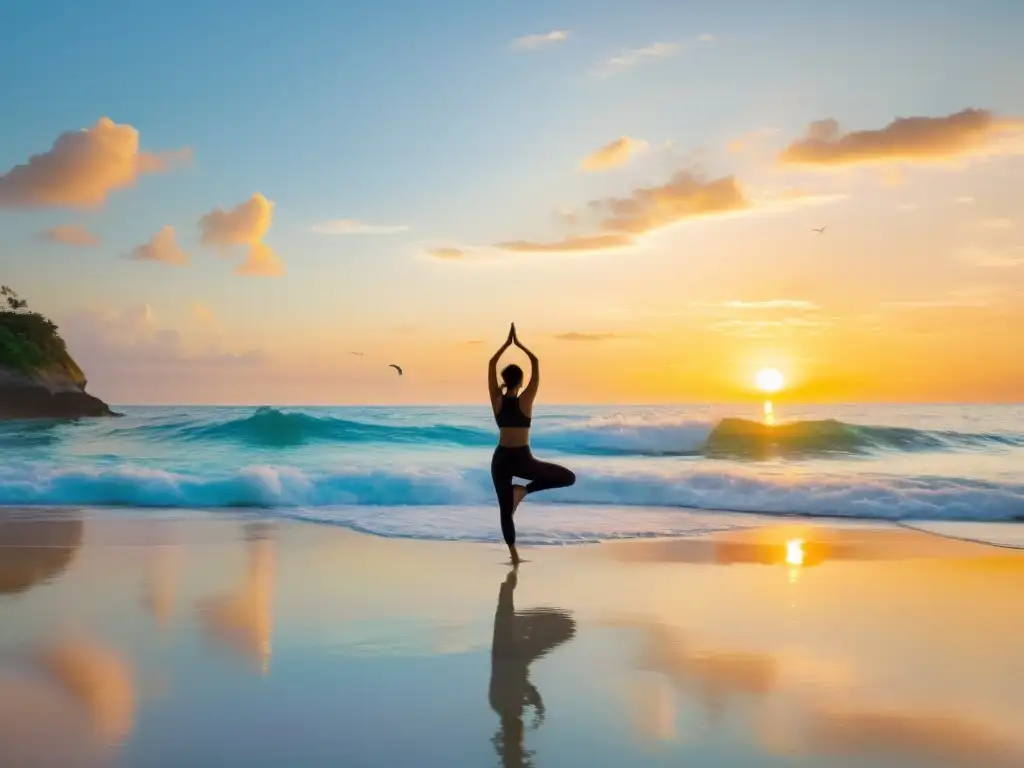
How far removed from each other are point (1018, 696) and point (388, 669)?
125 inches

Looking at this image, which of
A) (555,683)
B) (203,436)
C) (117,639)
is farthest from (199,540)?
(203,436)

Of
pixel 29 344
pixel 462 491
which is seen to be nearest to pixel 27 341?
pixel 29 344

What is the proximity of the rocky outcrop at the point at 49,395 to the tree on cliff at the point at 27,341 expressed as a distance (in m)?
0.47

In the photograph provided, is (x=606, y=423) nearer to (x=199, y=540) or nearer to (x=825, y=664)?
(x=199, y=540)

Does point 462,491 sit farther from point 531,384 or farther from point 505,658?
point 505,658

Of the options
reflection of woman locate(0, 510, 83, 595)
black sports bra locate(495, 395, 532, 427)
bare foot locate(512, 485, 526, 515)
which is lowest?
reflection of woman locate(0, 510, 83, 595)

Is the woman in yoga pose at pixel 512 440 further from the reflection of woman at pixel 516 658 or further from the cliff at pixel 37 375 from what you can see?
the cliff at pixel 37 375

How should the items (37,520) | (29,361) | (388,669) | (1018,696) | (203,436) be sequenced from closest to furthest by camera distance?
(1018,696), (388,669), (37,520), (203,436), (29,361)

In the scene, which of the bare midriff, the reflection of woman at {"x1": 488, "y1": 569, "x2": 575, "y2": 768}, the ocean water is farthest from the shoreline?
the reflection of woman at {"x1": 488, "y1": 569, "x2": 575, "y2": 768}

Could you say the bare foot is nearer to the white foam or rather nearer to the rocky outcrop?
the white foam

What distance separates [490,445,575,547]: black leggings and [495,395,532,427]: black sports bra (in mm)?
244

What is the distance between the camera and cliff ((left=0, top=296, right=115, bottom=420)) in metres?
55.0

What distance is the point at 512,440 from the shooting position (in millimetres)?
8273

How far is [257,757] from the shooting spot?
3363 mm
